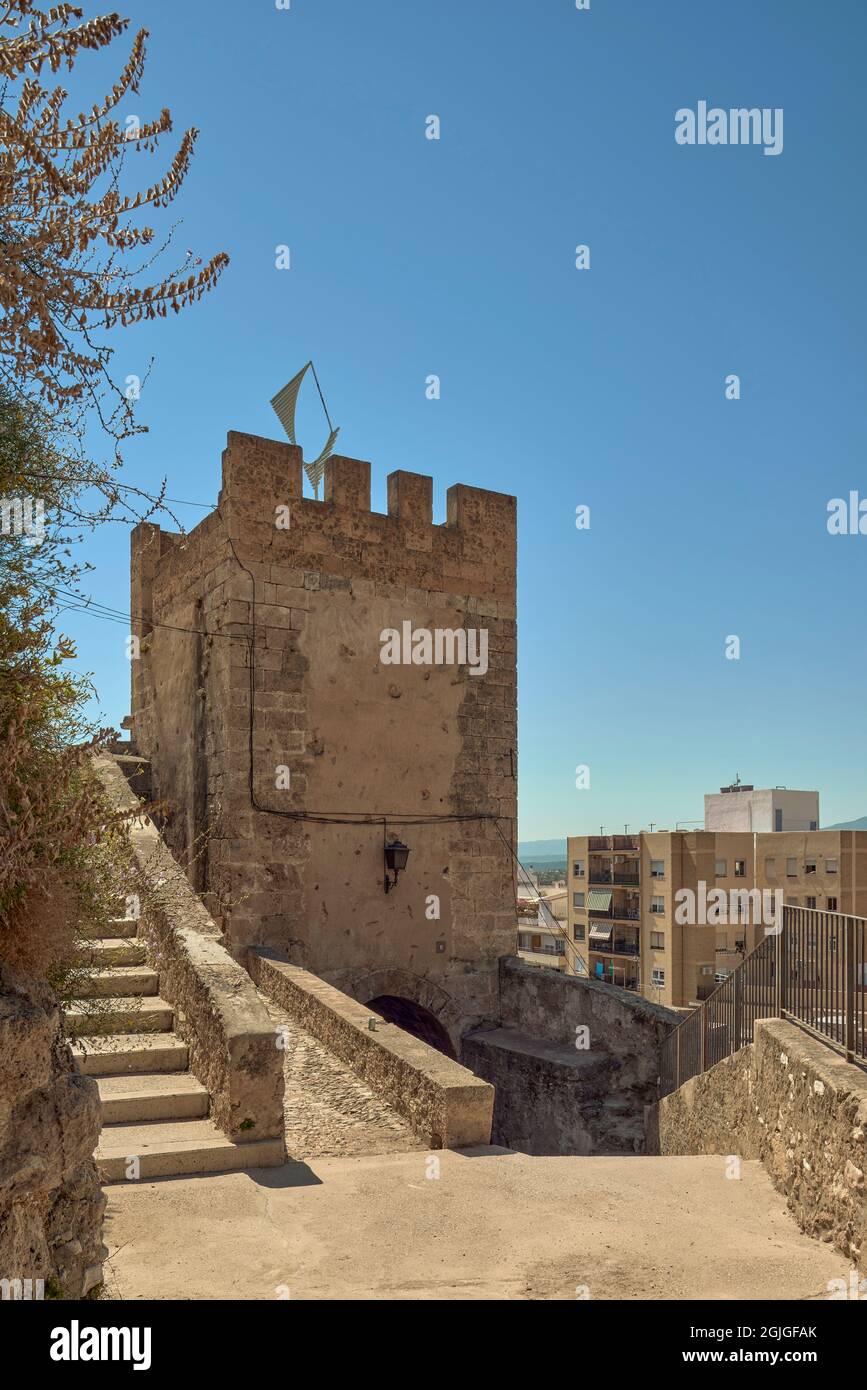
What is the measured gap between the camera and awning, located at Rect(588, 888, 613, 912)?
61.4 metres

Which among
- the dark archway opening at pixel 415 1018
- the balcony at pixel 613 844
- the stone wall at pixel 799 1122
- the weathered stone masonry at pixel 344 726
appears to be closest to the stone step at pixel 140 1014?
the weathered stone masonry at pixel 344 726

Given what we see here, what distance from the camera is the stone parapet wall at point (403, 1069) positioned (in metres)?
6.49

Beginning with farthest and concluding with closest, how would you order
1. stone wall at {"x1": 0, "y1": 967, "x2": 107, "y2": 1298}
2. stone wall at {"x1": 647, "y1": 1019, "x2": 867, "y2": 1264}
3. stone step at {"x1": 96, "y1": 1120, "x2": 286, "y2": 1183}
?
1. stone step at {"x1": 96, "y1": 1120, "x2": 286, "y2": 1183}
2. stone wall at {"x1": 647, "y1": 1019, "x2": 867, "y2": 1264}
3. stone wall at {"x1": 0, "y1": 967, "x2": 107, "y2": 1298}

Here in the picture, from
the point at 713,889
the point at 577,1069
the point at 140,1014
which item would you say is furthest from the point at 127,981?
the point at 713,889

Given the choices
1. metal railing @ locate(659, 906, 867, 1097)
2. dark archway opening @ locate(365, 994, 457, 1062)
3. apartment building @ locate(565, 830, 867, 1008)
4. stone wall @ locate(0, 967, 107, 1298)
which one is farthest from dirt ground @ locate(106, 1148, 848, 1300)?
apartment building @ locate(565, 830, 867, 1008)

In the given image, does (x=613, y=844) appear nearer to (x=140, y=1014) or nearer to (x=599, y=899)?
(x=599, y=899)

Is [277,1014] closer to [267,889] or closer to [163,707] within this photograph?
[267,889]

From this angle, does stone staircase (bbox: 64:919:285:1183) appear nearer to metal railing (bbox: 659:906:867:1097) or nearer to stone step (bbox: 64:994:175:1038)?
stone step (bbox: 64:994:175:1038)

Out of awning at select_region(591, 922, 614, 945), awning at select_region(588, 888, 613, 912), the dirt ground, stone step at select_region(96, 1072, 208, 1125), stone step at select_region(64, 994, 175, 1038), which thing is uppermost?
stone step at select_region(64, 994, 175, 1038)

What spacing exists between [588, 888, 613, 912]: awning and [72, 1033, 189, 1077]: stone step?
5673 cm

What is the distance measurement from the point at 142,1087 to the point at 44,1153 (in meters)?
3.30

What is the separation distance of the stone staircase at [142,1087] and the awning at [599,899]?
56331 mm

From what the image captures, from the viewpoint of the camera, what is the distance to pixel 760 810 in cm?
5953

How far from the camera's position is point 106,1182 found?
5320 millimetres
